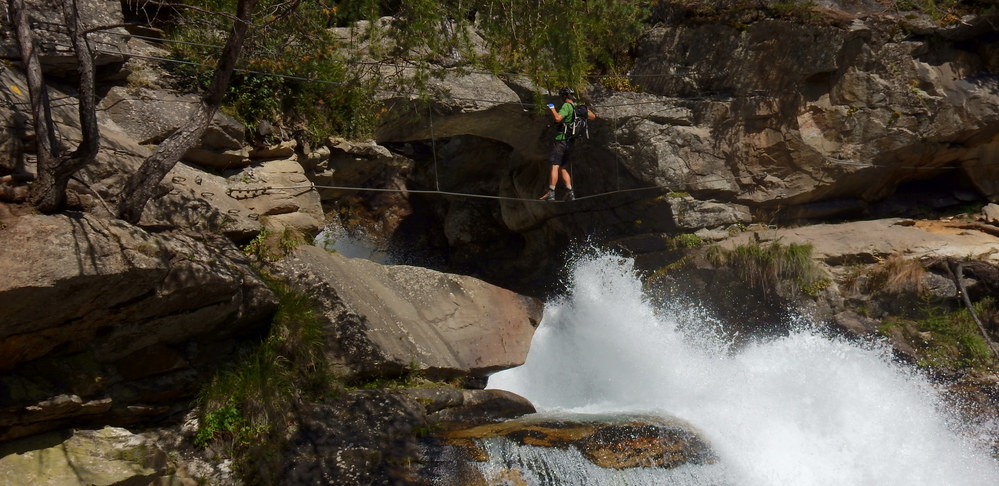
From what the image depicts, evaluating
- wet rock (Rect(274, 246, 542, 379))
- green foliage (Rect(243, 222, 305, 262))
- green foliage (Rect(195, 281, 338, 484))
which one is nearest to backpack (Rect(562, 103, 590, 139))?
wet rock (Rect(274, 246, 542, 379))

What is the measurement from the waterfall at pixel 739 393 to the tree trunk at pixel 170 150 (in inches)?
153

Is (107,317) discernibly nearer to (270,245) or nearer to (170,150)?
(170,150)

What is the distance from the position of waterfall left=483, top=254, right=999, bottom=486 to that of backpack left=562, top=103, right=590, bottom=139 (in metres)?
2.69

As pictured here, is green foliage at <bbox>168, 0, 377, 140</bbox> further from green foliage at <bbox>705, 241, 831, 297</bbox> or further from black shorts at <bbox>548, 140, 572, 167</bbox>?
green foliage at <bbox>705, 241, 831, 297</bbox>

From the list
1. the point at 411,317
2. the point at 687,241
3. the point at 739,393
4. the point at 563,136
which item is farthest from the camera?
the point at 687,241

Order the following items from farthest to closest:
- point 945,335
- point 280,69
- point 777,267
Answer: point 777,267 → point 945,335 → point 280,69

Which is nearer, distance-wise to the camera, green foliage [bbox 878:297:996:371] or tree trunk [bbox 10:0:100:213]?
tree trunk [bbox 10:0:100:213]

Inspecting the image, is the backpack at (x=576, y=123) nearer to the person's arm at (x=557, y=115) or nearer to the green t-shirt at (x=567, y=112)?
the green t-shirt at (x=567, y=112)

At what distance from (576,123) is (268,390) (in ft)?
19.8

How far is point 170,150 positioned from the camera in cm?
682

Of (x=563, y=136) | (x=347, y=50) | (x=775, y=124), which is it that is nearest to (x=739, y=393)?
(x=563, y=136)

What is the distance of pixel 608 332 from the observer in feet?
38.1

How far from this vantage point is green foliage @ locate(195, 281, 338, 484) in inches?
267

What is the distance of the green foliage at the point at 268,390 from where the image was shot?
22.3 ft
